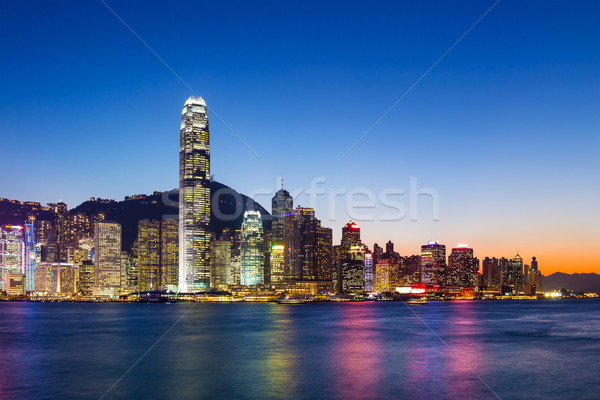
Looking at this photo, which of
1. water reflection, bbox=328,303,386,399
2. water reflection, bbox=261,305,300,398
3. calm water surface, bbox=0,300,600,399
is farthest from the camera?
water reflection, bbox=261,305,300,398

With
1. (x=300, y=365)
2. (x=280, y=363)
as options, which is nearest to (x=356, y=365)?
(x=300, y=365)

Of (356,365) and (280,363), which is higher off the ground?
(356,365)

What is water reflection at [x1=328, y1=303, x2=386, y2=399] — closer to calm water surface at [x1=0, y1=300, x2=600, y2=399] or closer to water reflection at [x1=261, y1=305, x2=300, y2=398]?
calm water surface at [x1=0, y1=300, x2=600, y2=399]

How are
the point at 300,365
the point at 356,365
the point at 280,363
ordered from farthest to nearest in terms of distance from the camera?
the point at 280,363
the point at 300,365
the point at 356,365

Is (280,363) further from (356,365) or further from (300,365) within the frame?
(356,365)

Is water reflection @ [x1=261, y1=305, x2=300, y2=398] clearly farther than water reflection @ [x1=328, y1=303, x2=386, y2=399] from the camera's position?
Yes

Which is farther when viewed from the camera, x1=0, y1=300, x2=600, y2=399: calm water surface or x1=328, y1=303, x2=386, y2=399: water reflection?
x1=328, y1=303, x2=386, y2=399: water reflection

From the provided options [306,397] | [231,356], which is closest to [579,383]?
[306,397]

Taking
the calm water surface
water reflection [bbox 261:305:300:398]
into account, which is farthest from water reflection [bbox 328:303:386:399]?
water reflection [bbox 261:305:300:398]

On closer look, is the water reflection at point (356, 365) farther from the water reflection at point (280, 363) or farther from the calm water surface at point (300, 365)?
the water reflection at point (280, 363)

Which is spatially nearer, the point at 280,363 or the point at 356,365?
the point at 356,365

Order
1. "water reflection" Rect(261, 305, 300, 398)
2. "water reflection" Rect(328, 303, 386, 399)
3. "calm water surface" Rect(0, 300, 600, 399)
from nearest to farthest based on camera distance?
"calm water surface" Rect(0, 300, 600, 399) < "water reflection" Rect(328, 303, 386, 399) < "water reflection" Rect(261, 305, 300, 398)

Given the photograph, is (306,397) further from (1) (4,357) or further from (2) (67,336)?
(2) (67,336)
